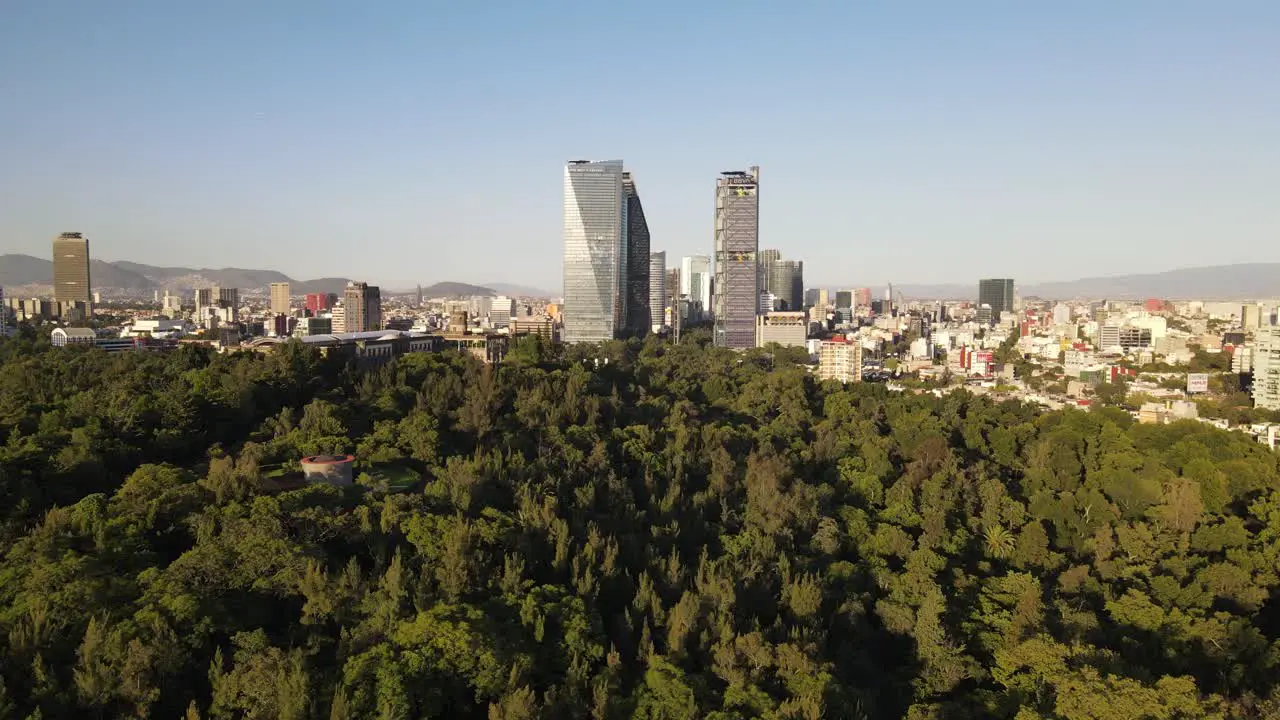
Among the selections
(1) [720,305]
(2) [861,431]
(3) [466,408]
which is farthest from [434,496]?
(1) [720,305]

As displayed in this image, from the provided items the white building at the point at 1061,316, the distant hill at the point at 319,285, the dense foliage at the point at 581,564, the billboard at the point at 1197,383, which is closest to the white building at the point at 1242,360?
the billboard at the point at 1197,383

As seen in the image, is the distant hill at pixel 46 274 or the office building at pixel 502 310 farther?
the distant hill at pixel 46 274

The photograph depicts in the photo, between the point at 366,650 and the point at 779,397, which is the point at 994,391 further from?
the point at 366,650

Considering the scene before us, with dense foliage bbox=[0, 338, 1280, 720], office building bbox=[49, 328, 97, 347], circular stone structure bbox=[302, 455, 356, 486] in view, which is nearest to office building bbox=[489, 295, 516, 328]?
office building bbox=[49, 328, 97, 347]

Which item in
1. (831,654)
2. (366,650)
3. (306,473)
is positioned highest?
(306,473)

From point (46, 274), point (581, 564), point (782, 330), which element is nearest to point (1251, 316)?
point (782, 330)

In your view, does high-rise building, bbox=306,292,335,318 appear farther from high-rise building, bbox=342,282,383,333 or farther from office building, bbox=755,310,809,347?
office building, bbox=755,310,809,347

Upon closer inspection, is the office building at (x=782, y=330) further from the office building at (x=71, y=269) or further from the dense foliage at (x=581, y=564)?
the office building at (x=71, y=269)
